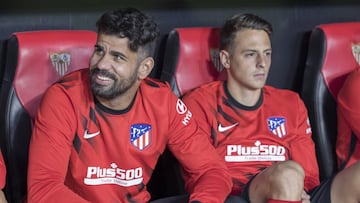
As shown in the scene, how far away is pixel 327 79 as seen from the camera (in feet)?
8.22

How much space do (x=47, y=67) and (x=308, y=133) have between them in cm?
84

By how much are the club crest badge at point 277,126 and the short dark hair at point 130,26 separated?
55cm

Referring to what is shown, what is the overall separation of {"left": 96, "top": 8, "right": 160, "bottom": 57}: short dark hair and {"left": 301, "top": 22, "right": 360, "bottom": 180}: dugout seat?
76 cm

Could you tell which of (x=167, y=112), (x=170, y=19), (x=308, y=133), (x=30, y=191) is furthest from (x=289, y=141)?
(x=30, y=191)

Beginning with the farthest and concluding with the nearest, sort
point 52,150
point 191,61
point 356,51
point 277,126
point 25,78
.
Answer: point 356,51 < point 191,61 < point 277,126 < point 25,78 < point 52,150

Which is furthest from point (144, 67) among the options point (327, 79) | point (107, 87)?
point (327, 79)

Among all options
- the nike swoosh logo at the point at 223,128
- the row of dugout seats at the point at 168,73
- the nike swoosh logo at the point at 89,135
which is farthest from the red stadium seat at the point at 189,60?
the nike swoosh logo at the point at 89,135

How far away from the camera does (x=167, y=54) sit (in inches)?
98.1

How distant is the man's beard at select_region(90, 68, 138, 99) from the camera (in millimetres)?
1945

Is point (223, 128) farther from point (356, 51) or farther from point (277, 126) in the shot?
point (356, 51)

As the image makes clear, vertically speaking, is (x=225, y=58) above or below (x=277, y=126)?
above

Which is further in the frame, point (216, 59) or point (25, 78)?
point (216, 59)

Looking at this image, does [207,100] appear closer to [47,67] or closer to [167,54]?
[167,54]

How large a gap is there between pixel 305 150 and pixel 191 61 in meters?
0.47
